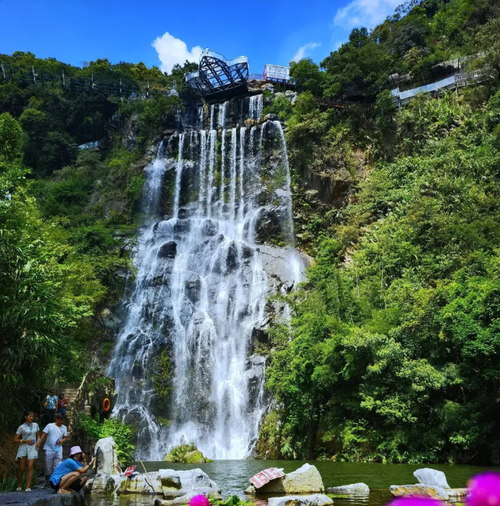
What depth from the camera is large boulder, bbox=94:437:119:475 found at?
1218 cm

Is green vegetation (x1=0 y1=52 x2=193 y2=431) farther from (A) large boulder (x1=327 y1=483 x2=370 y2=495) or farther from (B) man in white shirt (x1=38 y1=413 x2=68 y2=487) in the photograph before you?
A: (A) large boulder (x1=327 y1=483 x2=370 y2=495)

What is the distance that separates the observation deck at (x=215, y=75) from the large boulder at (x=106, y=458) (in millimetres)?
35046

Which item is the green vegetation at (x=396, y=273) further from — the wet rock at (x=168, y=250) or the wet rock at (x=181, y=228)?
the wet rock at (x=168, y=250)

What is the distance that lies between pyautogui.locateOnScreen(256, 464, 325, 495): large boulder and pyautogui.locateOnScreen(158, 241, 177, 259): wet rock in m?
22.9

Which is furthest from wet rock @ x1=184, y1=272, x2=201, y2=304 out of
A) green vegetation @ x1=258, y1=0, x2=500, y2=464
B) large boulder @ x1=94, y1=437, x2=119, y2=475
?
large boulder @ x1=94, y1=437, x2=119, y2=475

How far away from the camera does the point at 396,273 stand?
23734 millimetres

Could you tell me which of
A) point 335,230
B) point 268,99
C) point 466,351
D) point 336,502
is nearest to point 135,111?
point 268,99

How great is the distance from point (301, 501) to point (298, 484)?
2.12 m

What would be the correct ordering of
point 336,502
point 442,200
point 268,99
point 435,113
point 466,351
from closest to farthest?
point 336,502, point 466,351, point 442,200, point 435,113, point 268,99

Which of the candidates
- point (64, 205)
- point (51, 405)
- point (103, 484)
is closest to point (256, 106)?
point (64, 205)

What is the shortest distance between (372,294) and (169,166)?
22211mm

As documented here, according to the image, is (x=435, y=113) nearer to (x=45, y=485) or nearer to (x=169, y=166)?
(x=169, y=166)

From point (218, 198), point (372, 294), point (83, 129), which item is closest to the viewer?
point (372, 294)

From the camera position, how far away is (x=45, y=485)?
32.1 feet
